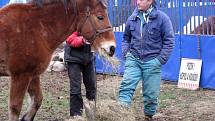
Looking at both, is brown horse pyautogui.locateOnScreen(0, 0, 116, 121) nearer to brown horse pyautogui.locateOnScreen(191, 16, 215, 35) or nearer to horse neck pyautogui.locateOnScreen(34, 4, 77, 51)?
horse neck pyautogui.locateOnScreen(34, 4, 77, 51)

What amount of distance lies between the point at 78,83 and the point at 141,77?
3.00ft

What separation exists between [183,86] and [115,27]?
7.98 feet

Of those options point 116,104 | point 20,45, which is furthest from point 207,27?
point 20,45

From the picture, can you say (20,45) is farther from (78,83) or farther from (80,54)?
(78,83)

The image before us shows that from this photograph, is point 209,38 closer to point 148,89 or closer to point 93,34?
point 148,89

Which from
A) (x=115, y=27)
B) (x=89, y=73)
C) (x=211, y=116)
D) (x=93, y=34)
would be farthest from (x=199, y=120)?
(x=115, y=27)

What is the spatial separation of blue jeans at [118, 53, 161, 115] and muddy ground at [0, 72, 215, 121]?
21 centimetres

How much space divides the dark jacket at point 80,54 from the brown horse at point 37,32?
2.19 feet

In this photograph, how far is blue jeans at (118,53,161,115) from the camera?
6.22 metres

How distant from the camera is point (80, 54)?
626 centimetres

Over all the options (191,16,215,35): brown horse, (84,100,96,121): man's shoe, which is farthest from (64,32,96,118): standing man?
(191,16,215,35): brown horse

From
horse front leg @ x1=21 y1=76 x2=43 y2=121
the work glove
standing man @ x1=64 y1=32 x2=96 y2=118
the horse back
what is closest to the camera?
the horse back

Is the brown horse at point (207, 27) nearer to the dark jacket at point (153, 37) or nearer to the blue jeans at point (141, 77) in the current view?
the dark jacket at point (153, 37)

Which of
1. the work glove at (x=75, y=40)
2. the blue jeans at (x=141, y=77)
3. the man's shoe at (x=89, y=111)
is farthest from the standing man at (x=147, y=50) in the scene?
the work glove at (x=75, y=40)
